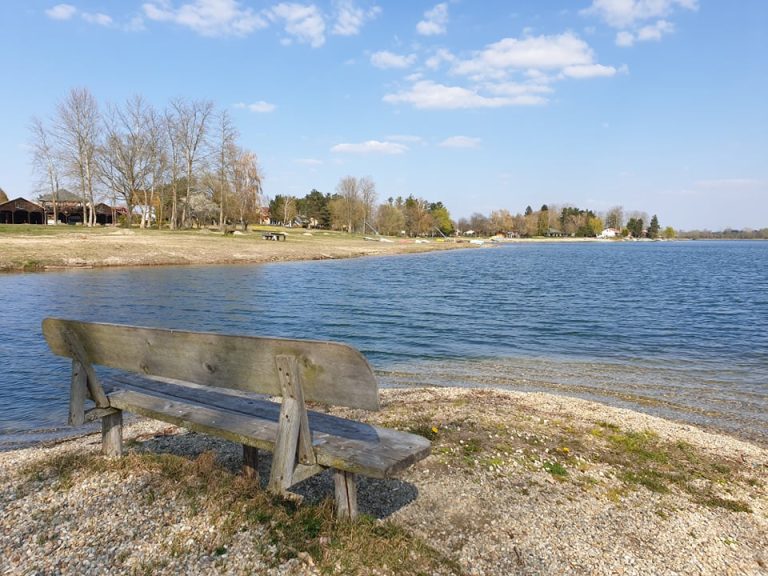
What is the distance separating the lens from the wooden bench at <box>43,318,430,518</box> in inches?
137

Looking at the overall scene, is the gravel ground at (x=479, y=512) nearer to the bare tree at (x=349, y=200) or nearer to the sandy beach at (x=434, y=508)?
the sandy beach at (x=434, y=508)

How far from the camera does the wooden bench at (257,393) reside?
3479 mm

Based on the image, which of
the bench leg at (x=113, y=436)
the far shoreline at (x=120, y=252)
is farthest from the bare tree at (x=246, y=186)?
the bench leg at (x=113, y=436)

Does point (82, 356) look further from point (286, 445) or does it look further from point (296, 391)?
point (296, 391)

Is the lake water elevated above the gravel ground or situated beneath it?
situated beneath

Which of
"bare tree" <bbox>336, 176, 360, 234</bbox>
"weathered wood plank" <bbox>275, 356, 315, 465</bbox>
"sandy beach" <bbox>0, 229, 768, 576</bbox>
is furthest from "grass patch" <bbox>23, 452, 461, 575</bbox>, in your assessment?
"bare tree" <bbox>336, 176, 360, 234</bbox>

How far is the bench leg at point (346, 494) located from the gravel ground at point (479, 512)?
542 mm

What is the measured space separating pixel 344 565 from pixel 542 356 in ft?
38.4

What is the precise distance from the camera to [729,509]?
5.08m

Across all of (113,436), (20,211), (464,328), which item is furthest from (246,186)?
(113,436)

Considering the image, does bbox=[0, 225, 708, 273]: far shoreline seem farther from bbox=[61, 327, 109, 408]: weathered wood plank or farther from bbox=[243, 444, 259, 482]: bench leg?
bbox=[243, 444, 259, 482]: bench leg

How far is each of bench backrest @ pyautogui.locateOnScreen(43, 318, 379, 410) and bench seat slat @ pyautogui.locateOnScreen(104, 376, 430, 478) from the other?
511mm

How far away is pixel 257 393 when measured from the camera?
4379mm

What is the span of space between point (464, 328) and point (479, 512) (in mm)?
13945
